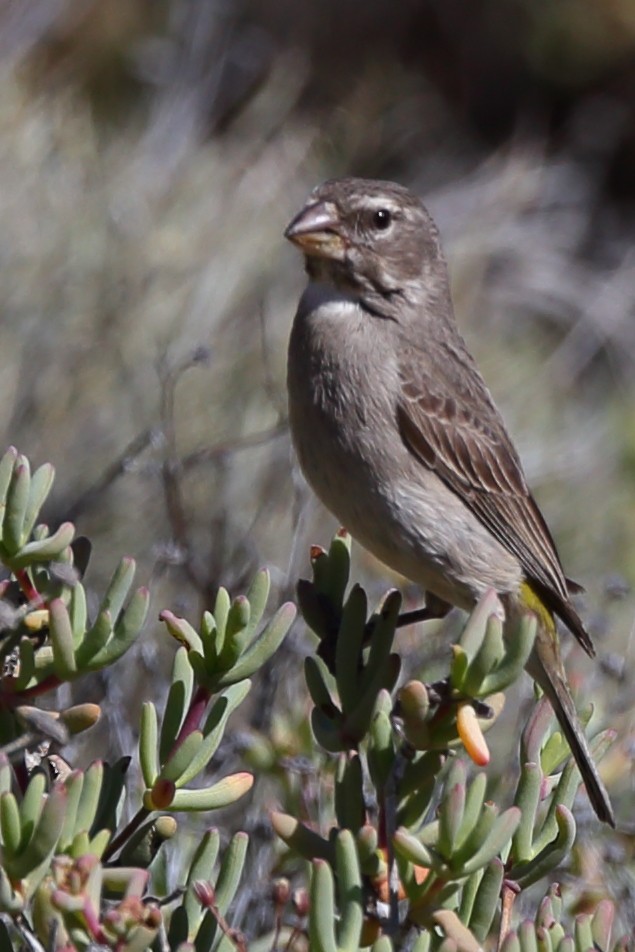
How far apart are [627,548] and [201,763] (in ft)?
18.6

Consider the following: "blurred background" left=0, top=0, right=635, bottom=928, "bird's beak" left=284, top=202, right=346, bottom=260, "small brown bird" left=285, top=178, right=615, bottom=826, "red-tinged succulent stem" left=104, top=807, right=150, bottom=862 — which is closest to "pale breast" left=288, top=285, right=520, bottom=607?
"small brown bird" left=285, top=178, right=615, bottom=826

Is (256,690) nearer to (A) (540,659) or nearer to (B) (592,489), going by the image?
(A) (540,659)

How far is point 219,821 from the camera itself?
416 cm

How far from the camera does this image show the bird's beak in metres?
3.73

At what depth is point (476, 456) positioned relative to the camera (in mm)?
4102

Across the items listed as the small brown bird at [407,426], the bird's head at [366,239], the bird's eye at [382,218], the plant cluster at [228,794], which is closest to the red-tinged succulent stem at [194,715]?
the plant cluster at [228,794]

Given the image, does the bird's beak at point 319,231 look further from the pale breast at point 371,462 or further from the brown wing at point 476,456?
the brown wing at point 476,456

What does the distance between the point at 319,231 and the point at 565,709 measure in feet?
4.39

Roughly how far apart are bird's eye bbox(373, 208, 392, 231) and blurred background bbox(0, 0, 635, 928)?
84 cm

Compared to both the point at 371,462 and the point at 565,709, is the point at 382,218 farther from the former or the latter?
the point at 565,709

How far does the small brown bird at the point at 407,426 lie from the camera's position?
3572mm

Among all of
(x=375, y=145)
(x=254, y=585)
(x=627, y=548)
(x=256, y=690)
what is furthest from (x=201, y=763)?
(x=375, y=145)

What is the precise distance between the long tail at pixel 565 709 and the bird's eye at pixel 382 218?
114 centimetres

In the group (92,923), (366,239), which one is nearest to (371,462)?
(366,239)
